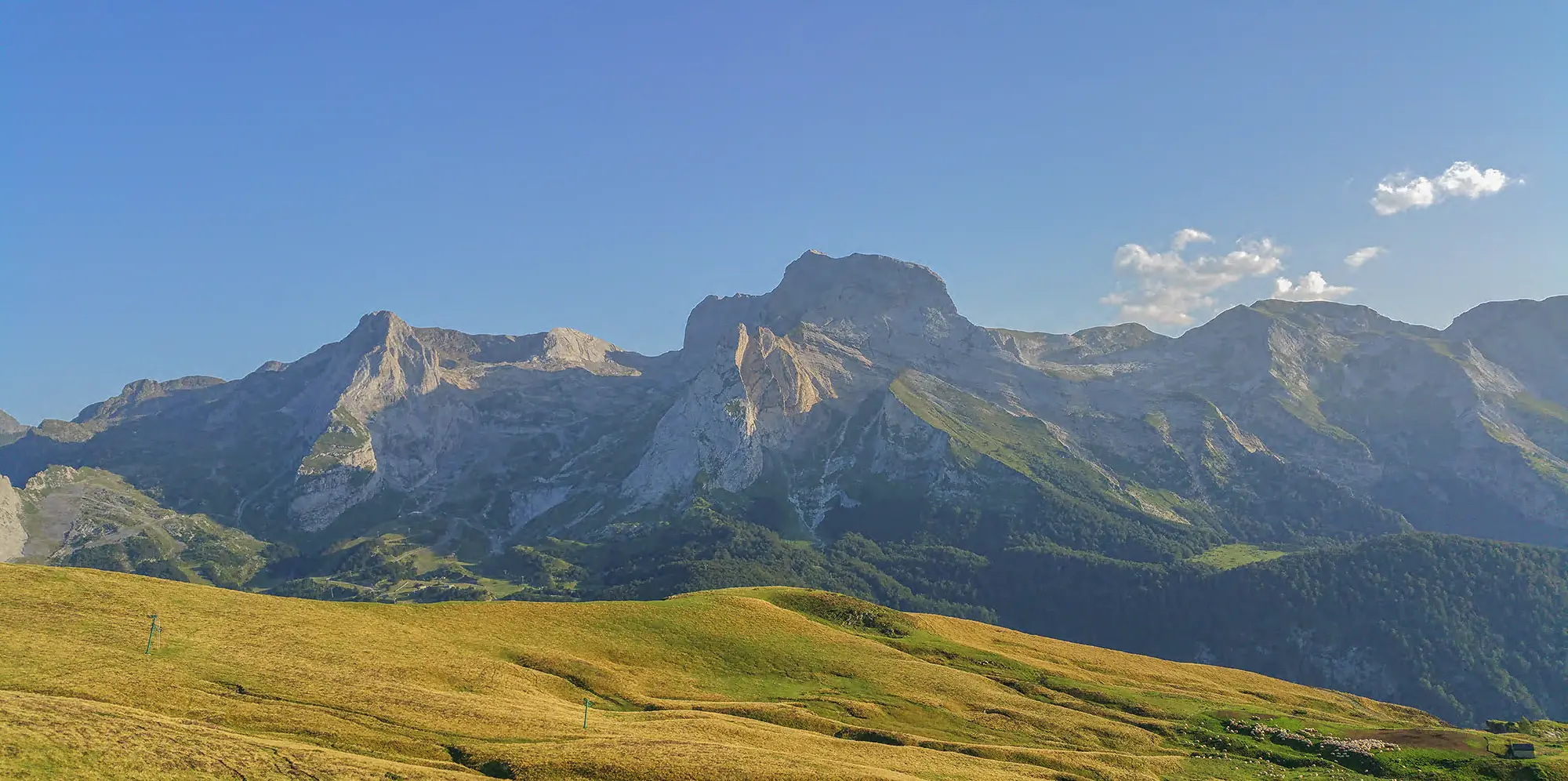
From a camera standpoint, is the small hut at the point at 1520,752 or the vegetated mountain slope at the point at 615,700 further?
the small hut at the point at 1520,752

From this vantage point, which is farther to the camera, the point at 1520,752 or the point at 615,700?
the point at 615,700

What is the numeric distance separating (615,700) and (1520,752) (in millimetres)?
84800

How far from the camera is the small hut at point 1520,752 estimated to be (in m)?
78.6

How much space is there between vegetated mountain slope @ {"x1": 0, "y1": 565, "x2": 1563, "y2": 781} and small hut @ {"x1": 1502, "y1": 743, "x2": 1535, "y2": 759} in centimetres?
167

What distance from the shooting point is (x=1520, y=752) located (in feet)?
260

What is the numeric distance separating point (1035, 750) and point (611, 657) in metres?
47.0

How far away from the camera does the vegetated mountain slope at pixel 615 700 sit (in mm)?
55625

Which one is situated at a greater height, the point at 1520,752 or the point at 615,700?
the point at 615,700

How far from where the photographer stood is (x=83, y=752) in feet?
152

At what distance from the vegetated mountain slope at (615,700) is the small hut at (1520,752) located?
167 centimetres

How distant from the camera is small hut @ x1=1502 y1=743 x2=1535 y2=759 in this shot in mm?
78625

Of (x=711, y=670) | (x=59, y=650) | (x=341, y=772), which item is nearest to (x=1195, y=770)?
(x=711, y=670)

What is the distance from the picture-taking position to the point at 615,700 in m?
85.2

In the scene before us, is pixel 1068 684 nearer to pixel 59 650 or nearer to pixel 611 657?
pixel 611 657
